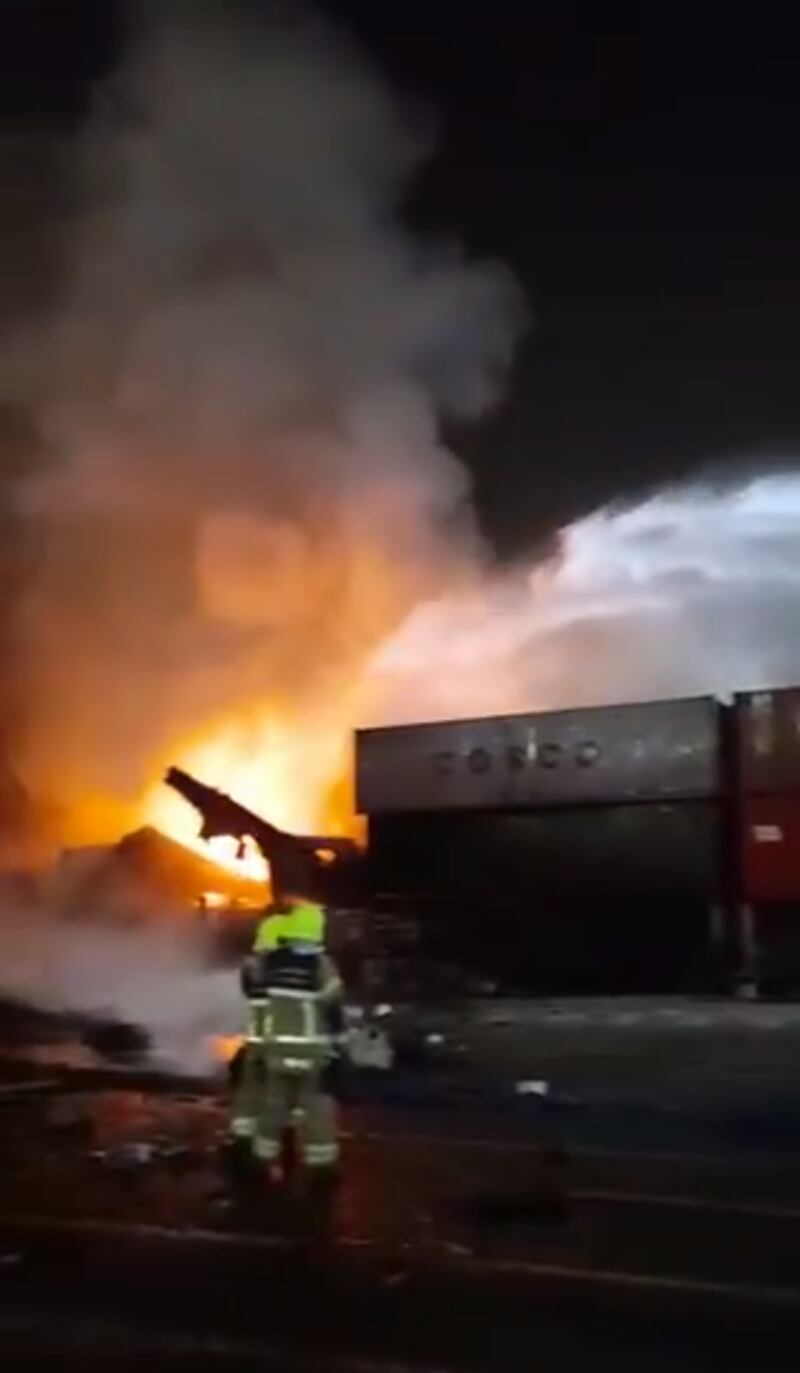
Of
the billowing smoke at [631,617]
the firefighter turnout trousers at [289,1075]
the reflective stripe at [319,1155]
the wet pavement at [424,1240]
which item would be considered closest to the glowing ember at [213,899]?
the billowing smoke at [631,617]

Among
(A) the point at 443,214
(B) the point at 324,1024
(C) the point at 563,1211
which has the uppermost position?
(A) the point at 443,214

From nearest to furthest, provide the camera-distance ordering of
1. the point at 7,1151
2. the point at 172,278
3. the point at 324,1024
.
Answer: the point at 324,1024, the point at 7,1151, the point at 172,278

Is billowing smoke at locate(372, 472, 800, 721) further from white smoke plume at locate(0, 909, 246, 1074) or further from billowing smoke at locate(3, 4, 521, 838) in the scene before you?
white smoke plume at locate(0, 909, 246, 1074)

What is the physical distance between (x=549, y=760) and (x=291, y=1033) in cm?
947

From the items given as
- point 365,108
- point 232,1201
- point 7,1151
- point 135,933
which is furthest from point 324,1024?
point 365,108

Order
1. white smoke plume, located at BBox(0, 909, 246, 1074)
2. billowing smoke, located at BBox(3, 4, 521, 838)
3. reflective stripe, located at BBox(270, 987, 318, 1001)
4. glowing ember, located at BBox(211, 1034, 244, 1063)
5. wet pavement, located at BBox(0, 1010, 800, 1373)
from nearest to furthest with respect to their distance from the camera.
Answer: wet pavement, located at BBox(0, 1010, 800, 1373)
reflective stripe, located at BBox(270, 987, 318, 1001)
glowing ember, located at BBox(211, 1034, 244, 1063)
white smoke plume, located at BBox(0, 909, 246, 1074)
billowing smoke, located at BBox(3, 4, 521, 838)

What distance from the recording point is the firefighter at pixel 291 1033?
7.85 meters

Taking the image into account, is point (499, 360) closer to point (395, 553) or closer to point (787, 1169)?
point (395, 553)

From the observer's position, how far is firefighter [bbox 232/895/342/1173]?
25.7 feet

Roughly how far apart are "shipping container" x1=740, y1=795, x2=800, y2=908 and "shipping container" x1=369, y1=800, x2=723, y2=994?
41 cm

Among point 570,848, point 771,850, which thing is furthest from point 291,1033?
point 570,848

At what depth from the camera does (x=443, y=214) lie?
1831 centimetres

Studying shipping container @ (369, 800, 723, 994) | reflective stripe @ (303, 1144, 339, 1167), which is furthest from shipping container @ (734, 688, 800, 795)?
reflective stripe @ (303, 1144, 339, 1167)

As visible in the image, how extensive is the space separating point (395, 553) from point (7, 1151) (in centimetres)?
1265
